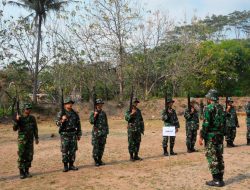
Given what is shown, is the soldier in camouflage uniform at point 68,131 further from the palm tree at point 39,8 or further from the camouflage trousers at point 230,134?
the palm tree at point 39,8

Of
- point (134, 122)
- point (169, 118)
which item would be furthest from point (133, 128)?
point (169, 118)

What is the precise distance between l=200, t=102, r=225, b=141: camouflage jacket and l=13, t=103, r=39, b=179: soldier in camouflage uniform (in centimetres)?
432

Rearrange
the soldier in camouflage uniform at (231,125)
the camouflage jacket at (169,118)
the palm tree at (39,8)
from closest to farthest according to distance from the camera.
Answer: the camouflage jacket at (169,118) → the soldier in camouflage uniform at (231,125) → the palm tree at (39,8)

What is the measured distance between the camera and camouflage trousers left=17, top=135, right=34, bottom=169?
9570 millimetres

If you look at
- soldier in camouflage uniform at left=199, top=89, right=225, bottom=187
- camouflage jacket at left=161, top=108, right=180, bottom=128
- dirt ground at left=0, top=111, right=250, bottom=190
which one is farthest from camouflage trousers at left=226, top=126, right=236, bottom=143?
soldier in camouflage uniform at left=199, top=89, right=225, bottom=187

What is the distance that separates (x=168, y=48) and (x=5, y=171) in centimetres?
2357

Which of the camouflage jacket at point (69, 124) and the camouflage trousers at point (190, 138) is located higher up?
the camouflage jacket at point (69, 124)

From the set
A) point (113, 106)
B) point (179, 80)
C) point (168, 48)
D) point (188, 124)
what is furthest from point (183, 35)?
point (188, 124)

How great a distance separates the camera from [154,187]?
324 inches

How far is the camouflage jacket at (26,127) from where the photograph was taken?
9.69 meters

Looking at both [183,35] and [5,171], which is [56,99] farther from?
[5,171]

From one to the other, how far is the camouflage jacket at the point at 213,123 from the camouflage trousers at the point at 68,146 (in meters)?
3.48

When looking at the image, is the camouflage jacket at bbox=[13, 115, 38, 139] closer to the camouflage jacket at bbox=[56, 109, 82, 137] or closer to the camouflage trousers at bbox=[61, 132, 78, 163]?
the camouflage jacket at bbox=[56, 109, 82, 137]

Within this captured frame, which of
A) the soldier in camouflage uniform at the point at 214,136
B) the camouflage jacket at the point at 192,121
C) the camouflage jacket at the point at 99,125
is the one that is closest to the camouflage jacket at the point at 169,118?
the camouflage jacket at the point at 192,121
